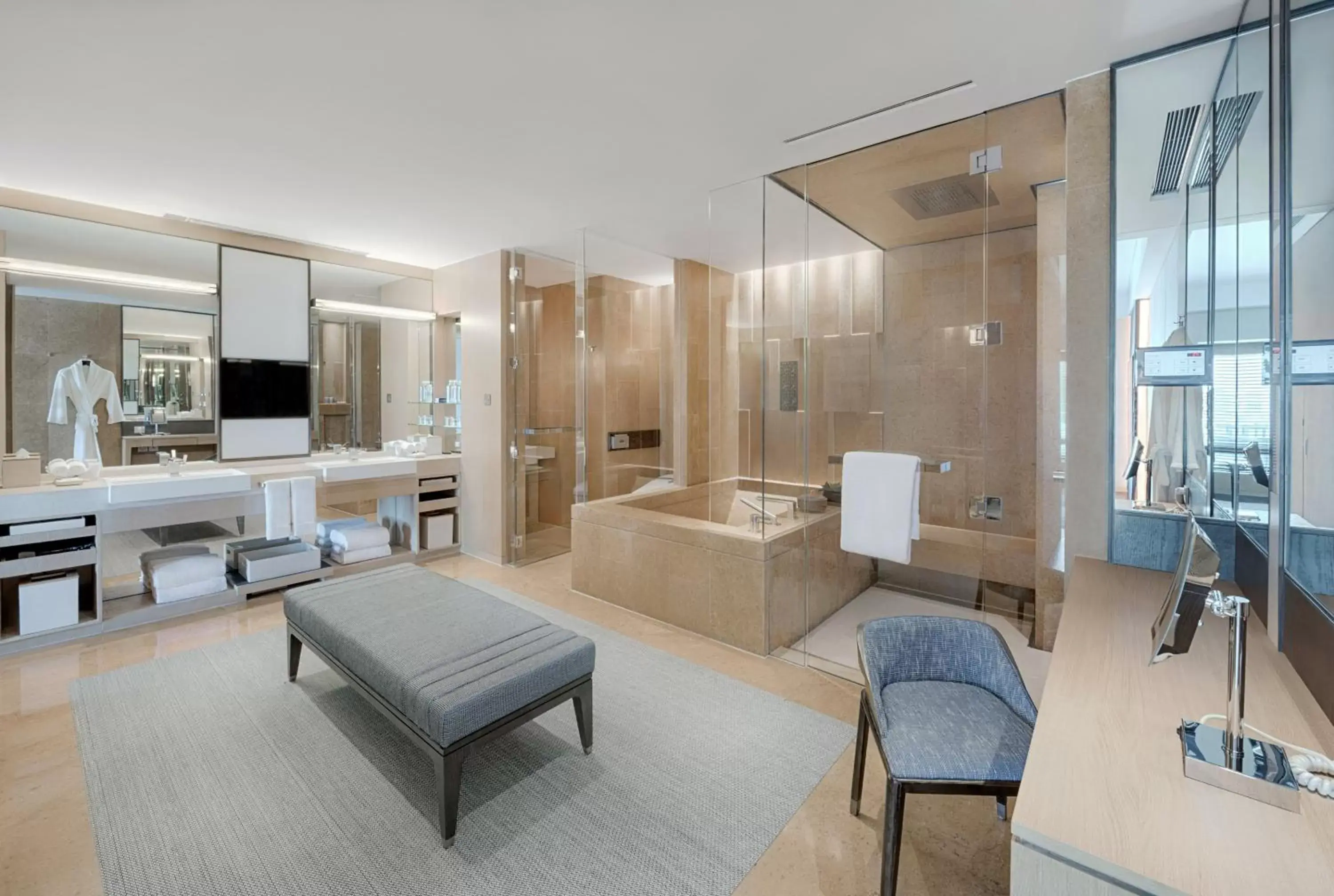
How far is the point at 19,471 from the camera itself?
10.8 ft

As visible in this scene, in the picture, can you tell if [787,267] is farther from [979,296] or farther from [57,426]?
[57,426]

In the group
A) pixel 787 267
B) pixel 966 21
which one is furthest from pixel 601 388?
pixel 966 21

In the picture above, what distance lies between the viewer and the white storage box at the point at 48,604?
316 centimetres

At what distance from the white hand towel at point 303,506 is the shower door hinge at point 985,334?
4.31m

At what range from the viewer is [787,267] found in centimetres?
340

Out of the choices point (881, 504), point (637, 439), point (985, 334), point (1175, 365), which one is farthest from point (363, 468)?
point (1175, 365)

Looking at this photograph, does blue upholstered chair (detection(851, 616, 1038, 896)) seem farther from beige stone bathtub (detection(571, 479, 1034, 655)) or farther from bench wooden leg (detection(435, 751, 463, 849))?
bench wooden leg (detection(435, 751, 463, 849))

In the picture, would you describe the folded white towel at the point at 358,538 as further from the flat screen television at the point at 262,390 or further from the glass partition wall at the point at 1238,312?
the glass partition wall at the point at 1238,312

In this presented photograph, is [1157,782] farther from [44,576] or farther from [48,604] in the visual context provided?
[44,576]

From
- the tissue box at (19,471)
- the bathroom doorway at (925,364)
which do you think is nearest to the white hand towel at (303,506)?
the tissue box at (19,471)

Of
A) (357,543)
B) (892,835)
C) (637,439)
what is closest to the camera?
(892,835)

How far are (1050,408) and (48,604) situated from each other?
17.7ft

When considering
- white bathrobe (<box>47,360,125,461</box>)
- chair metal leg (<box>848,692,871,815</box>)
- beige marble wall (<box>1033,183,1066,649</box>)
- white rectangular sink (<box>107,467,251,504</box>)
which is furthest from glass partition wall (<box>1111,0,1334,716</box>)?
white bathrobe (<box>47,360,125,461</box>)

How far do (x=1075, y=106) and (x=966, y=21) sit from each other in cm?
71
